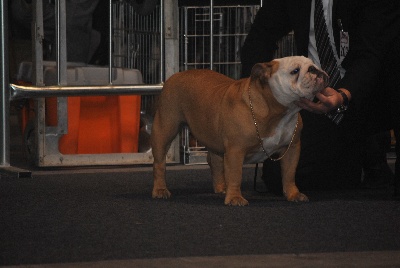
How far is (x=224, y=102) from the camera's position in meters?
3.71

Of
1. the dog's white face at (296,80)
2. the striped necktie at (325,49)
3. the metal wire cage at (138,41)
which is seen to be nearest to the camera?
the dog's white face at (296,80)

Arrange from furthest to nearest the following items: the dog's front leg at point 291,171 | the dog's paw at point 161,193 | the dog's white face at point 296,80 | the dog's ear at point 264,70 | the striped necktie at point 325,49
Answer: the striped necktie at point 325,49 → the dog's paw at point 161,193 → the dog's front leg at point 291,171 → the dog's ear at point 264,70 → the dog's white face at point 296,80

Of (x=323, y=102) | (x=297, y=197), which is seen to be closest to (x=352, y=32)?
(x=323, y=102)

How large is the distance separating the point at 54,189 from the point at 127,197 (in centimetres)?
44

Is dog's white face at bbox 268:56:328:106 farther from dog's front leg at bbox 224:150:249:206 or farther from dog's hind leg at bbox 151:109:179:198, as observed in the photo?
dog's hind leg at bbox 151:109:179:198

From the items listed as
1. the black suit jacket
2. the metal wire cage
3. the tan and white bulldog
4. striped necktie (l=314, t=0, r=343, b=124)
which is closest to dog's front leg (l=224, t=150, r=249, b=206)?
the tan and white bulldog

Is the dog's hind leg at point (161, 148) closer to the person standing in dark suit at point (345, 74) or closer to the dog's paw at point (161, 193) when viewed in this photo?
the dog's paw at point (161, 193)

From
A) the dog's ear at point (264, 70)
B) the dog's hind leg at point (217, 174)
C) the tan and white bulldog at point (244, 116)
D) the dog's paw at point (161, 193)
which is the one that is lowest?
the dog's paw at point (161, 193)

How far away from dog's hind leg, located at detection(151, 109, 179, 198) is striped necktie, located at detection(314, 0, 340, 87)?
0.63 meters

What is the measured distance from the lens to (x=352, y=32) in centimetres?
398

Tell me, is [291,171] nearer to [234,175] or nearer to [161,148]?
[234,175]

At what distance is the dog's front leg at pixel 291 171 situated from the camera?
12.2ft

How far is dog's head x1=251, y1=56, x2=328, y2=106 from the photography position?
3445 mm

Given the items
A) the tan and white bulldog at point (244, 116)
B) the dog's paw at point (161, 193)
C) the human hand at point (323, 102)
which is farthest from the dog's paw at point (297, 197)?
the dog's paw at point (161, 193)
